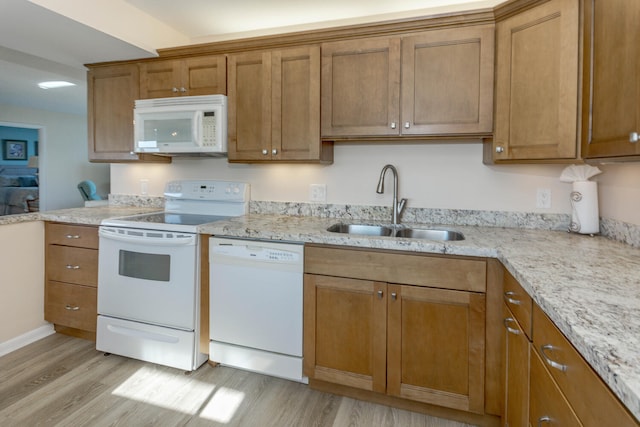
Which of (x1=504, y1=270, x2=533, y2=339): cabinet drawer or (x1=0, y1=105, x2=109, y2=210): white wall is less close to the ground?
(x1=0, y1=105, x2=109, y2=210): white wall

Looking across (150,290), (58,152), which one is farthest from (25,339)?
(58,152)

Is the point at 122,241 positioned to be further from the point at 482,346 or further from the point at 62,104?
the point at 62,104

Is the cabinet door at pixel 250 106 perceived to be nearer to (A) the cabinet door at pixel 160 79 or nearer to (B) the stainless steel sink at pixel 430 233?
(A) the cabinet door at pixel 160 79

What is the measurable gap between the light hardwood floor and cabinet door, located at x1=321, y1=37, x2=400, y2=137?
5.04 feet

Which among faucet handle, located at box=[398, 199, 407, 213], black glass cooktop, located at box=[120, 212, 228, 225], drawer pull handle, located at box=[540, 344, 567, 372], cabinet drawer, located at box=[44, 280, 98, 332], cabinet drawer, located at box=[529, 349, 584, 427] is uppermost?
faucet handle, located at box=[398, 199, 407, 213]

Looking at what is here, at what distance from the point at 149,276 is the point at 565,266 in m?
2.18

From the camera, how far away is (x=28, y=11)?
198 centimetres

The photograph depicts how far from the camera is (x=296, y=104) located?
2.33 metres

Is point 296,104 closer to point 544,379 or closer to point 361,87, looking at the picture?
point 361,87

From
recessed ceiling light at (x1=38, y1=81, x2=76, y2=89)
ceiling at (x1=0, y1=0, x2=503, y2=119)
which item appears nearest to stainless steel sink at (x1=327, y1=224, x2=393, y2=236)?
ceiling at (x1=0, y1=0, x2=503, y2=119)

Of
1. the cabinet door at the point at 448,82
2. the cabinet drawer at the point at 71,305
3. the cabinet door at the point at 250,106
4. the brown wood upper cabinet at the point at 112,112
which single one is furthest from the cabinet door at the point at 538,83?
the cabinet drawer at the point at 71,305

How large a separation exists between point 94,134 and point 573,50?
3.17 m

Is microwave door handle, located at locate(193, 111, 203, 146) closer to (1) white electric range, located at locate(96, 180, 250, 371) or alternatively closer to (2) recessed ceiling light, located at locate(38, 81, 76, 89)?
(1) white electric range, located at locate(96, 180, 250, 371)

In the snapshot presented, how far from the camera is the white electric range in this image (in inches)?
86.4
